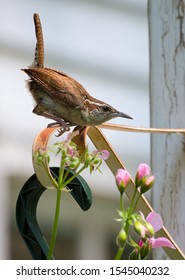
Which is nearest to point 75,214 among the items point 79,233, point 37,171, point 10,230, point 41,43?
point 79,233

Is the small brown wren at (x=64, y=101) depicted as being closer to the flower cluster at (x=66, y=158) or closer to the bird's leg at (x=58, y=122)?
the bird's leg at (x=58, y=122)

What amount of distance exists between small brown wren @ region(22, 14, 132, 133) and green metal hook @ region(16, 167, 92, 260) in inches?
7.4

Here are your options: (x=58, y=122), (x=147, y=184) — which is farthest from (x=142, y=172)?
(x=58, y=122)

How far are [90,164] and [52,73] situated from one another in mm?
319

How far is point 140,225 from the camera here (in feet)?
3.29

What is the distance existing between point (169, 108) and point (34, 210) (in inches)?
33.7

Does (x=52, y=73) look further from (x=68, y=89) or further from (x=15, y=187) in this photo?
(x=15, y=187)

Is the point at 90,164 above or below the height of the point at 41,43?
below

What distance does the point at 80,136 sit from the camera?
1318 millimetres

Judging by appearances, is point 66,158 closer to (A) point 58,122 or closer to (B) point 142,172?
(B) point 142,172

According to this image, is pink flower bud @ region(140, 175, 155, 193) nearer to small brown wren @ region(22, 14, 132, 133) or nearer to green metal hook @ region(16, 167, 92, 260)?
green metal hook @ region(16, 167, 92, 260)

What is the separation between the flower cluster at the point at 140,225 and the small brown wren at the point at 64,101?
287 millimetres

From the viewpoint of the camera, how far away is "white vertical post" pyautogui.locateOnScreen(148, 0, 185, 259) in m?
1.92
